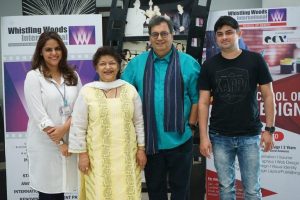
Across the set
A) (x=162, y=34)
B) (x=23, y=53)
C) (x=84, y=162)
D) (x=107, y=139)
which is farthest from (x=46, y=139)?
(x=23, y=53)

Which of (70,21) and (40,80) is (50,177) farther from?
(70,21)

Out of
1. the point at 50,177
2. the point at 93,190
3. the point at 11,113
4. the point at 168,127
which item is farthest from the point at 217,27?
the point at 11,113

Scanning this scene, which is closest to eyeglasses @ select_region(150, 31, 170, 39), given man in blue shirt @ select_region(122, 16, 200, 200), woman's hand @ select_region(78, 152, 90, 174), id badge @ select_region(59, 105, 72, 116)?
man in blue shirt @ select_region(122, 16, 200, 200)

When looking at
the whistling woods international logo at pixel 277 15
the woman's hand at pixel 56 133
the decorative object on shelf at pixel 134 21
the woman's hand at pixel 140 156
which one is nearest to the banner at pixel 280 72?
the whistling woods international logo at pixel 277 15

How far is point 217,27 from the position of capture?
203 centimetres

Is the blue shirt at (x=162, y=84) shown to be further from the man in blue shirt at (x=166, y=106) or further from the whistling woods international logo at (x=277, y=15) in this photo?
the whistling woods international logo at (x=277, y=15)

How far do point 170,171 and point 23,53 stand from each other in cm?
147

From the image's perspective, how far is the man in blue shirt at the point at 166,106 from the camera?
2064 millimetres

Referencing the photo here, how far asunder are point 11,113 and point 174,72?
147 centimetres

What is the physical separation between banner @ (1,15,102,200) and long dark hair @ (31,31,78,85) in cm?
68

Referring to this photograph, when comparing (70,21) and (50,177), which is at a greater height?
(70,21)

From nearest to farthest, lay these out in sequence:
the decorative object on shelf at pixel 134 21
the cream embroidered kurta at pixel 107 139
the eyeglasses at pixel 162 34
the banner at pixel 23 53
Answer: the cream embroidered kurta at pixel 107 139 → the eyeglasses at pixel 162 34 → the decorative object on shelf at pixel 134 21 → the banner at pixel 23 53

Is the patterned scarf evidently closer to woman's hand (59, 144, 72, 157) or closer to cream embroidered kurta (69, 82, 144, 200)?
cream embroidered kurta (69, 82, 144, 200)

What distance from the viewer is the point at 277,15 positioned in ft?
8.78
